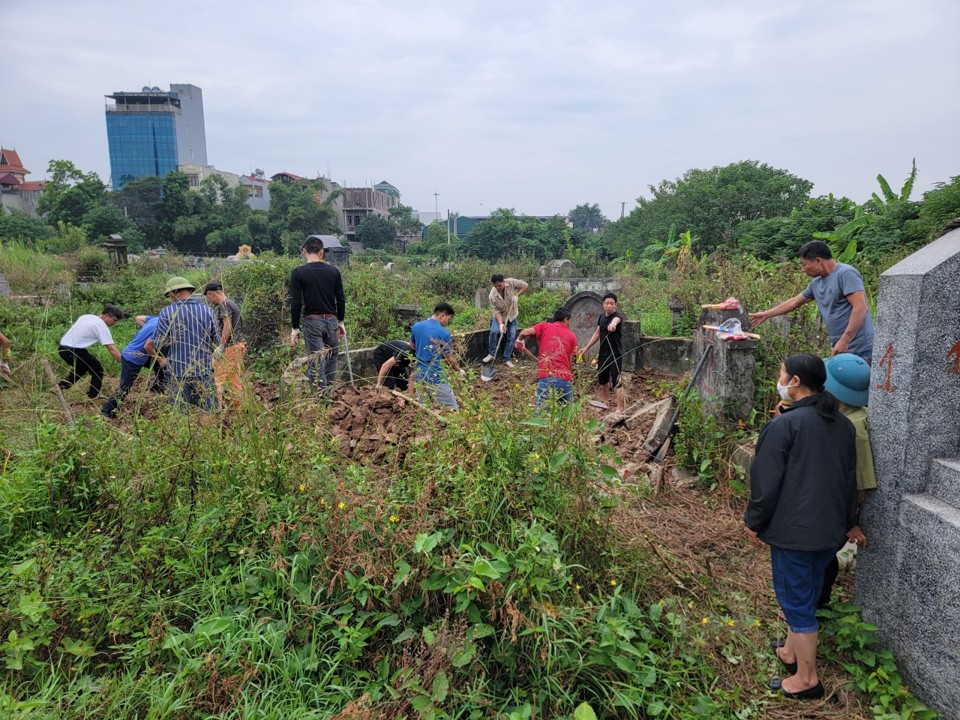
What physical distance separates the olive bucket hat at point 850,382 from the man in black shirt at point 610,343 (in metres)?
3.58

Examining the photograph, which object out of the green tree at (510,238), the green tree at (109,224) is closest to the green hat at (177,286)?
the green tree at (510,238)

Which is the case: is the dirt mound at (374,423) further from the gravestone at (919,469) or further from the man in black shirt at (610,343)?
the man in black shirt at (610,343)

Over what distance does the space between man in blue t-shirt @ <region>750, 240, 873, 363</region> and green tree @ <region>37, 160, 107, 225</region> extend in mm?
51087

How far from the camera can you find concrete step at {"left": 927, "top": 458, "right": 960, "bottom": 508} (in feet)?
8.07

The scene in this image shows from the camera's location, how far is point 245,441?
3.19 m

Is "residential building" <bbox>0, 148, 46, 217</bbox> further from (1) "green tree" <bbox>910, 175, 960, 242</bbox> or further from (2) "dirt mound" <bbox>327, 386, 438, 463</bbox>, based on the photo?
(1) "green tree" <bbox>910, 175, 960, 242</bbox>

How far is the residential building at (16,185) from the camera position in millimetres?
63438

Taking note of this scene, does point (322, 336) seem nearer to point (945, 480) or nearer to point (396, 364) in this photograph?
point (396, 364)

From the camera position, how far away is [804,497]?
253 centimetres

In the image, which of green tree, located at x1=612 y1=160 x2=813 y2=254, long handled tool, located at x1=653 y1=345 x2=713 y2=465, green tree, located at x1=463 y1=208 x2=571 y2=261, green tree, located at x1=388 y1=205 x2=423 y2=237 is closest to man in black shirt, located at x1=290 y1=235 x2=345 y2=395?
long handled tool, located at x1=653 y1=345 x2=713 y2=465

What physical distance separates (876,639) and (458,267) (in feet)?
47.6

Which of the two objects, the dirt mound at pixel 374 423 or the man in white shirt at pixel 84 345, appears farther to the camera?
the man in white shirt at pixel 84 345

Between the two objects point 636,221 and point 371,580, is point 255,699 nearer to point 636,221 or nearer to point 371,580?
point 371,580

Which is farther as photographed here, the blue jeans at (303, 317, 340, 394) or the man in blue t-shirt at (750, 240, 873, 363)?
the blue jeans at (303, 317, 340, 394)
